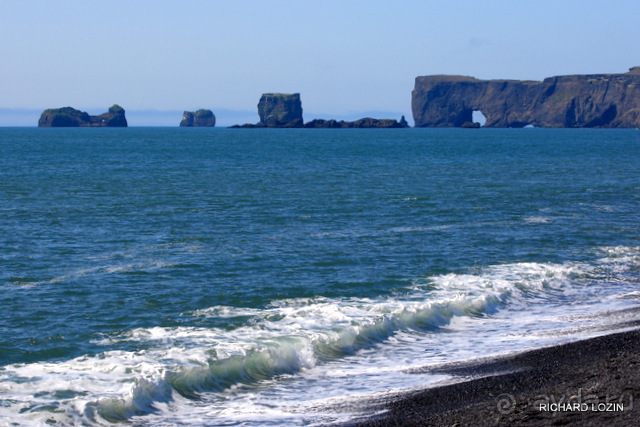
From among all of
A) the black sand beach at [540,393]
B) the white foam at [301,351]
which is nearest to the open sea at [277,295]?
the white foam at [301,351]

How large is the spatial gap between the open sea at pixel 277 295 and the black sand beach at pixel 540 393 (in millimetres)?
815

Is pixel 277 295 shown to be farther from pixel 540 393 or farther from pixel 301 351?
pixel 540 393

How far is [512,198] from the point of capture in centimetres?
4366

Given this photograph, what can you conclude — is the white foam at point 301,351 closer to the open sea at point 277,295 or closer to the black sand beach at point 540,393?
the open sea at point 277,295

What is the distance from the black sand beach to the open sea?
815mm

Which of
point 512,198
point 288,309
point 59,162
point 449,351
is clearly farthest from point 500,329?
point 59,162

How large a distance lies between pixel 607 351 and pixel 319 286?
8849mm

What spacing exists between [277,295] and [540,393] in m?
9.51

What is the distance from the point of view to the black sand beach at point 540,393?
10.4m

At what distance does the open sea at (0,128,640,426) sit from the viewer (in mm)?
13258

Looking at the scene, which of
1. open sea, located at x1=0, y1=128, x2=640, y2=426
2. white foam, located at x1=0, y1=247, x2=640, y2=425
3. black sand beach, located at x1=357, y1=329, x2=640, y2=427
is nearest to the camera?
black sand beach, located at x1=357, y1=329, x2=640, y2=427

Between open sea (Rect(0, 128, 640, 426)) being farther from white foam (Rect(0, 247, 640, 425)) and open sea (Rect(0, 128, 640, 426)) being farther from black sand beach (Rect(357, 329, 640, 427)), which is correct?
black sand beach (Rect(357, 329, 640, 427))

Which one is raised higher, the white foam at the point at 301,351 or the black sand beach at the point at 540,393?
the black sand beach at the point at 540,393

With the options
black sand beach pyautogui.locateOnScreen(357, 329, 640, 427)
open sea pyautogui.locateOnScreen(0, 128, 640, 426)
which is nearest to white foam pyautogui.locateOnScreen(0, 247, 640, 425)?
open sea pyautogui.locateOnScreen(0, 128, 640, 426)
